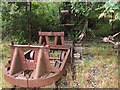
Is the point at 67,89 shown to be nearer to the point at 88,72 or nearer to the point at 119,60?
the point at 88,72

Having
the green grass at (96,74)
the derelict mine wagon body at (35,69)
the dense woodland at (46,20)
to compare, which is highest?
the dense woodland at (46,20)

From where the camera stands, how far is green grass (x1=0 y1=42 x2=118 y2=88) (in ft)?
11.0

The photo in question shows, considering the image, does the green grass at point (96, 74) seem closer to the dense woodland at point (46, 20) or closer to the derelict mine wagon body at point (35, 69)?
the derelict mine wagon body at point (35, 69)

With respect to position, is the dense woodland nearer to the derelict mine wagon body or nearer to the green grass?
the green grass

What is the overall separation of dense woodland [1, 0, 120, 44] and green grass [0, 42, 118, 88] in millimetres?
1279

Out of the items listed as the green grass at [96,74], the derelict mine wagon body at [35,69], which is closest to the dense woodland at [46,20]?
the green grass at [96,74]

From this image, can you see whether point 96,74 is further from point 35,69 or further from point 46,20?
point 46,20

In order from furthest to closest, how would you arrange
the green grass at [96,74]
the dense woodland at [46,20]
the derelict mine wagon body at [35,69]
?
1. the dense woodland at [46,20]
2. the green grass at [96,74]
3. the derelict mine wagon body at [35,69]

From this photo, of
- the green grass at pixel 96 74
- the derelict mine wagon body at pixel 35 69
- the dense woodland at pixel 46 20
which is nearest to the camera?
the derelict mine wagon body at pixel 35 69

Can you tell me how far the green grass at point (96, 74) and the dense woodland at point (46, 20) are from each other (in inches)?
50.4

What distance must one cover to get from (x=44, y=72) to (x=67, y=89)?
1112 millimetres

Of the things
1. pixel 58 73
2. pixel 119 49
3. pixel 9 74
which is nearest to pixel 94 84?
pixel 58 73

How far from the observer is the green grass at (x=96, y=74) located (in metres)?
3.36

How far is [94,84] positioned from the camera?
3.43 m
